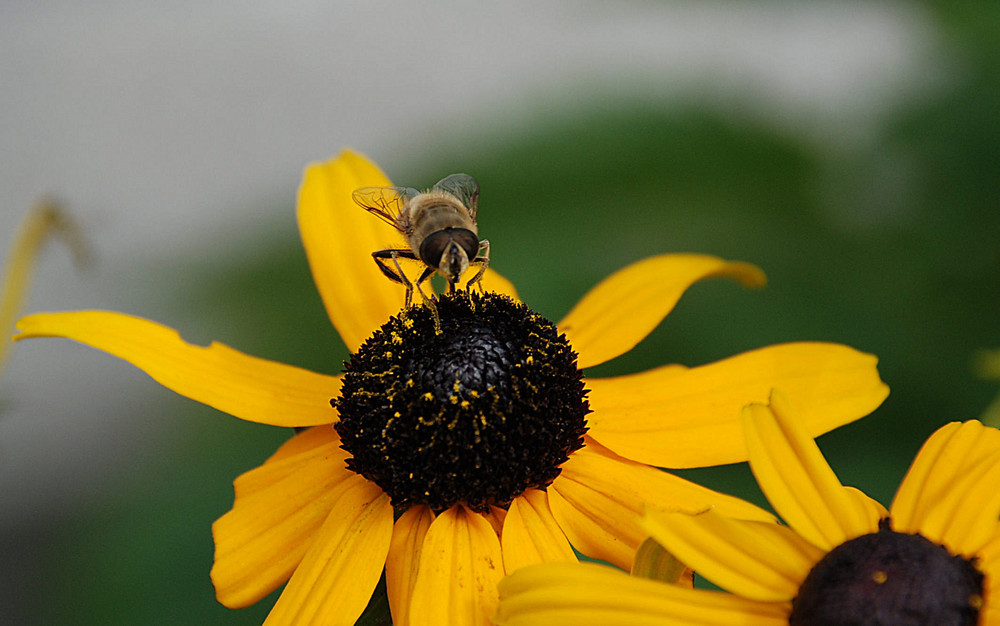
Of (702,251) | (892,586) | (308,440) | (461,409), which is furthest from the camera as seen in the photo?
Result: (702,251)

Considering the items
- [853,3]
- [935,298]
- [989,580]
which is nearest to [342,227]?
[989,580]

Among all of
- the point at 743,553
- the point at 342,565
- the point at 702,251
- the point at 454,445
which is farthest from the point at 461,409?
→ the point at 702,251

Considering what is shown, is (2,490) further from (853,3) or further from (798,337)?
(853,3)

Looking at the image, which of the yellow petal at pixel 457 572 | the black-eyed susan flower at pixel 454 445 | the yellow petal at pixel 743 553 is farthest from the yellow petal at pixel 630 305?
the yellow petal at pixel 743 553

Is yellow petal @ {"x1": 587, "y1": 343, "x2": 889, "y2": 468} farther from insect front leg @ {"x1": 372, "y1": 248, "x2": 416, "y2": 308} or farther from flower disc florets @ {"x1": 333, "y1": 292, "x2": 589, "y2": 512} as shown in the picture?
insect front leg @ {"x1": 372, "y1": 248, "x2": 416, "y2": 308}

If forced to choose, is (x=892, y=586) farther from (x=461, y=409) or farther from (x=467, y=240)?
(x=467, y=240)

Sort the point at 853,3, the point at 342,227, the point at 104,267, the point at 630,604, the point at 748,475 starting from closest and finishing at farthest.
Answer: the point at 630,604 → the point at 342,227 → the point at 748,475 → the point at 853,3 → the point at 104,267
